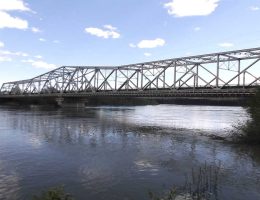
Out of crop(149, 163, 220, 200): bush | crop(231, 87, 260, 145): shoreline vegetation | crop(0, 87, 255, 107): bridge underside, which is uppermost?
crop(0, 87, 255, 107): bridge underside

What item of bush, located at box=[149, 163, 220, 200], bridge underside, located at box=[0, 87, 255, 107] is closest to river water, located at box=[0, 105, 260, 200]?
bush, located at box=[149, 163, 220, 200]

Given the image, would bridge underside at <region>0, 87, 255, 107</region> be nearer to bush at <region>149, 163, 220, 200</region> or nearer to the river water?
the river water

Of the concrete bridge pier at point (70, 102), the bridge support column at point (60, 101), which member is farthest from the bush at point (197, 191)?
the bridge support column at point (60, 101)

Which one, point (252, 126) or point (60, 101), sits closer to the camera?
point (252, 126)

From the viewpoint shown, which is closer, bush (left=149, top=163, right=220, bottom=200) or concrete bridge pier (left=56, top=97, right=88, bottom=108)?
bush (left=149, top=163, right=220, bottom=200)

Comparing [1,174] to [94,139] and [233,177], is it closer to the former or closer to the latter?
[233,177]

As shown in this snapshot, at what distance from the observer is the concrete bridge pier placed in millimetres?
141750

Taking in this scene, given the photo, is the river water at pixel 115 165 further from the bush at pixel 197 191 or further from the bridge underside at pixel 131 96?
the bridge underside at pixel 131 96

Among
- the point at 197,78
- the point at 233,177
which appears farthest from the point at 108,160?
the point at 197,78

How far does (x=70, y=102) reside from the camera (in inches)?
5659

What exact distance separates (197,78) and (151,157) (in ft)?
194

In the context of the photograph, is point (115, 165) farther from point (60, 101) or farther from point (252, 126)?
point (60, 101)

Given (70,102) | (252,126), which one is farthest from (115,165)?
(70,102)

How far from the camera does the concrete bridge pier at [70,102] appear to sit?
141750 mm
